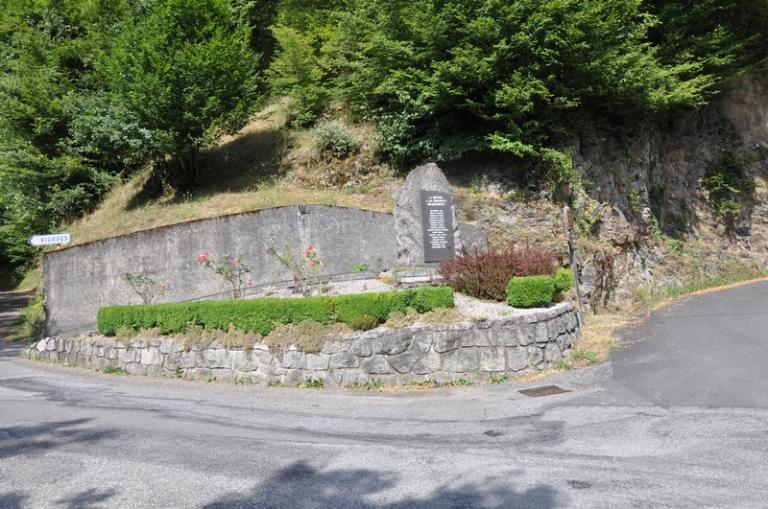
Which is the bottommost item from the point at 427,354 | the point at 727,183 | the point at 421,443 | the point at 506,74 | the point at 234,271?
the point at 421,443

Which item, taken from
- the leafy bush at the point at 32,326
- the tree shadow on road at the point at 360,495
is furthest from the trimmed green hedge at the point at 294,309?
the leafy bush at the point at 32,326

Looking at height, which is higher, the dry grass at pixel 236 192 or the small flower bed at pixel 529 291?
the dry grass at pixel 236 192

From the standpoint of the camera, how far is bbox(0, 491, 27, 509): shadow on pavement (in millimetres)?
4734

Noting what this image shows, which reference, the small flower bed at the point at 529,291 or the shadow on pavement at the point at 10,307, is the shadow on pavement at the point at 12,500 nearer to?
the small flower bed at the point at 529,291

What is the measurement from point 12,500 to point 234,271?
33.4 ft

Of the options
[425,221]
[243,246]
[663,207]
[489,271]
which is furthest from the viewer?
[663,207]

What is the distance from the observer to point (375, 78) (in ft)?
67.6

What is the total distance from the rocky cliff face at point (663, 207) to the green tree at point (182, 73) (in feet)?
32.9

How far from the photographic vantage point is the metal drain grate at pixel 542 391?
8.58 meters

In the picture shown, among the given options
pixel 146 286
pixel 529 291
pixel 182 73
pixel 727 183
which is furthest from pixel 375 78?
pixel 727 183

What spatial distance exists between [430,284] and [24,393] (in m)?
8.14

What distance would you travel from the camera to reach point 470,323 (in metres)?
9.80

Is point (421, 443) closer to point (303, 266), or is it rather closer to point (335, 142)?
point (303, 266)

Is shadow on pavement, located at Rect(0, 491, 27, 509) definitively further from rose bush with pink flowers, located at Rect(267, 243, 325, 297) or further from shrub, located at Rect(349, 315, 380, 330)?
rose bush with pink flowers, located at Rect(267, 243, 325, 297)
